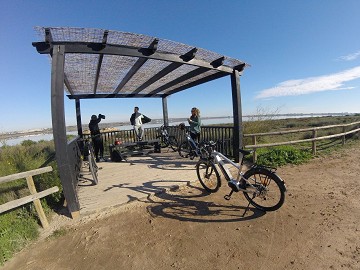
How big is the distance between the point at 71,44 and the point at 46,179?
2771mm

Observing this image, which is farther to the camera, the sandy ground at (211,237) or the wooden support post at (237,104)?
the wooden support post at (237,104)

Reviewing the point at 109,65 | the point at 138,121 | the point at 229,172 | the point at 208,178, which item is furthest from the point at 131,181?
the point at 138,121

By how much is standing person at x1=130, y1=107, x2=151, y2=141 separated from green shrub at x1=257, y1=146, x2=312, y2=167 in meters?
5.03

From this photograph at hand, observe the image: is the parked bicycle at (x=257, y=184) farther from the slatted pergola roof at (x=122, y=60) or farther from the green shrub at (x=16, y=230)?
the green shrub at (x=16, y=230)

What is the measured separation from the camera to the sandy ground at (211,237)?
2.51 metres

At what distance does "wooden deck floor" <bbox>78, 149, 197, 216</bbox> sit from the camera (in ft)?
14.0

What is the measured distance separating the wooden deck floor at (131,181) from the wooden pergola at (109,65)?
631mm

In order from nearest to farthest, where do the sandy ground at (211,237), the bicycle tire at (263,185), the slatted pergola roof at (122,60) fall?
1. the sandy ground at (211,237)
2. the bicycle tire at (263,185)
3. the slatted pergola roof at (122,60)

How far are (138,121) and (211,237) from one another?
23.1 ft

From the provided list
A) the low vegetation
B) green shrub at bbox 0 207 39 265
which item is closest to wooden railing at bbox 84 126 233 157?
the low vegetation

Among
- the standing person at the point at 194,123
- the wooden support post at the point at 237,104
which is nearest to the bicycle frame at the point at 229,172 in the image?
the wooden support post at the point at 237,104

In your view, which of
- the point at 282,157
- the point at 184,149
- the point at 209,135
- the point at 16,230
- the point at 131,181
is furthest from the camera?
the point at 184,149

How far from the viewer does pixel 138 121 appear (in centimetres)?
932

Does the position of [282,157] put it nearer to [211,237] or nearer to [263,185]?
[263,185]
